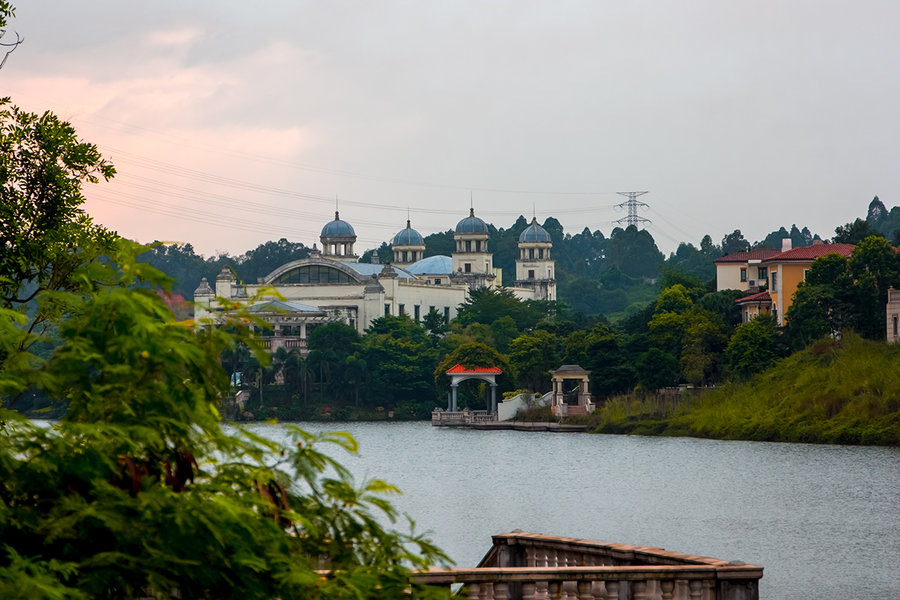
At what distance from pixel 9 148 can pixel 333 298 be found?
80.6 meters

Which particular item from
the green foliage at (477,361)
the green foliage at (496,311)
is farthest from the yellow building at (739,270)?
the green foliage at (496,311)

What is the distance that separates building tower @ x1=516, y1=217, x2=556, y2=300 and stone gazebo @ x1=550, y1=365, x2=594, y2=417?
186ft

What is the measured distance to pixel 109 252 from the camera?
9.38 meters

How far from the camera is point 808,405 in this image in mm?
45812

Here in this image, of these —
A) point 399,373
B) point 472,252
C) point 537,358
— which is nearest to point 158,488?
point 537,358

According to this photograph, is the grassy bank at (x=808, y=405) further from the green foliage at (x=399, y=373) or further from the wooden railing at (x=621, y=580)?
the wooden railing at (x=621, y=580)

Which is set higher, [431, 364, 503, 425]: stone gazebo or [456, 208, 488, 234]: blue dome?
[456, 208, 488, 234]: blue dome

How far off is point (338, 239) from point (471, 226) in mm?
12296

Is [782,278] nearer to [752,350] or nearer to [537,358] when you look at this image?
[752,350]

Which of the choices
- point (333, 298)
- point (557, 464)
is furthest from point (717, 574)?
point (333, 298)

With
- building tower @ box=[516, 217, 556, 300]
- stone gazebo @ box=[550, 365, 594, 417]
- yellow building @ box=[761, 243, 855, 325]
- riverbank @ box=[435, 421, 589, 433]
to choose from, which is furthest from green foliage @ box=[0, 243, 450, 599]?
building tower @ box=[516, 217, 556, 300]

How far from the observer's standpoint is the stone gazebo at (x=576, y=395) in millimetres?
58875

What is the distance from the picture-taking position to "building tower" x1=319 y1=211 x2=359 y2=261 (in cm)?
10644

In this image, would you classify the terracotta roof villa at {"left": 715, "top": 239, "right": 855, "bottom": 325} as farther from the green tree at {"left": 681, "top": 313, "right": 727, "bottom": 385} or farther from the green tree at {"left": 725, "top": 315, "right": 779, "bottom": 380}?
the green tree at {"left": 725, "top": 315, "right": 779, "bottom": 380}
